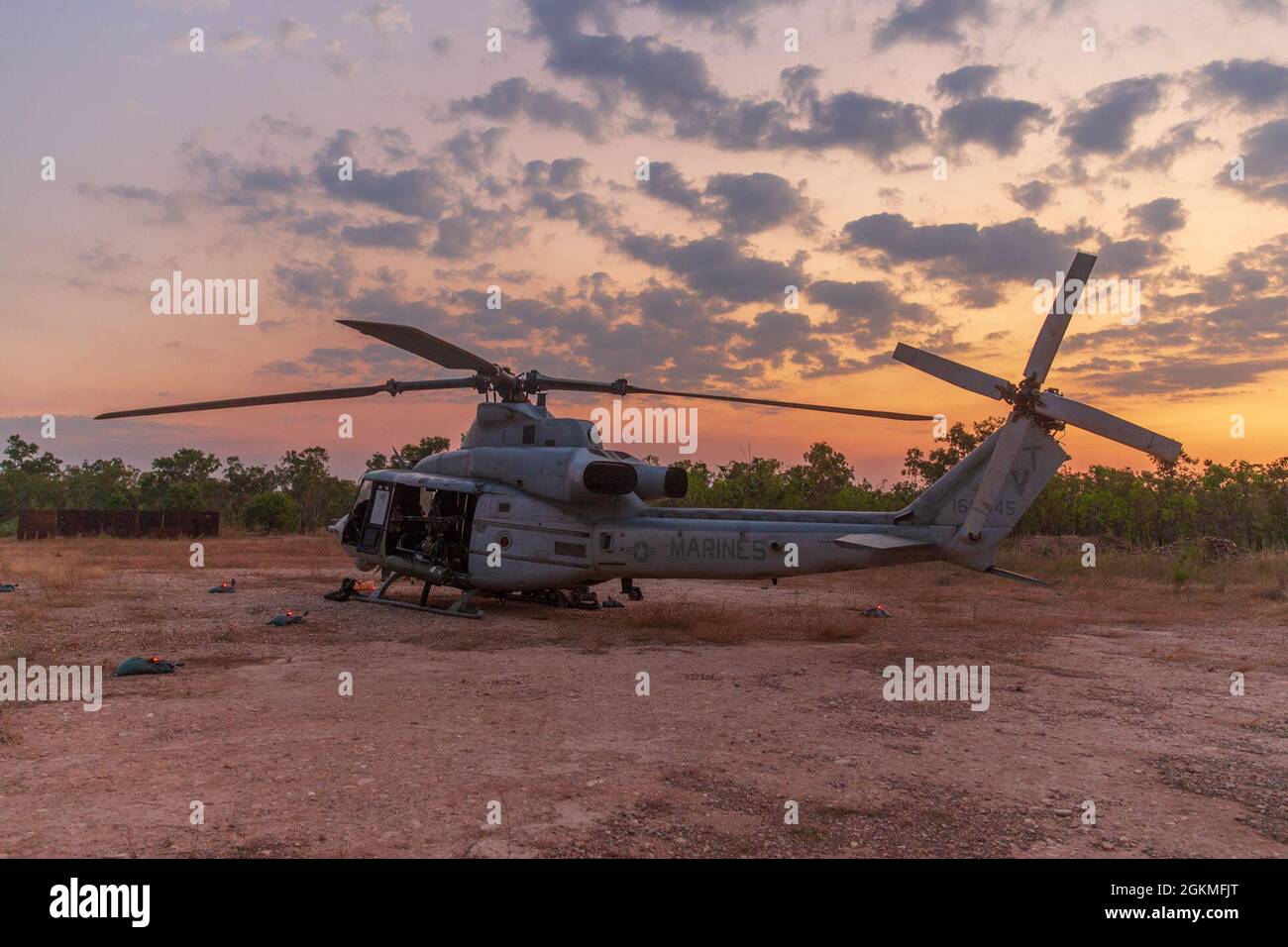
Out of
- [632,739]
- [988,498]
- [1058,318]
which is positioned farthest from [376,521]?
[1058,318]

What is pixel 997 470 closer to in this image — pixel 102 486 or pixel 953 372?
pixel 953 372

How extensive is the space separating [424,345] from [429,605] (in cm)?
622

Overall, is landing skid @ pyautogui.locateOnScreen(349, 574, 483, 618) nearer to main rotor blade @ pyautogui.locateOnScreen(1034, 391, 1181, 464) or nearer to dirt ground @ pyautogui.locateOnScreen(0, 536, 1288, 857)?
dirt ground @ pyautogui.locateOnScreen(0, 536, 1288, 857)

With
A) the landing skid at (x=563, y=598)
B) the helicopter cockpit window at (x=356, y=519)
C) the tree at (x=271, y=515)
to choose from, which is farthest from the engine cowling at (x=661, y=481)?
the tree at (x=271, y=515)

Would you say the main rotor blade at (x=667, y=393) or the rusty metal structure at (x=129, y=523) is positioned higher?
the main rotor blade at (x=667, y=393)

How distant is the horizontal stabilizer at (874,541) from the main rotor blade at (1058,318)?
131 inches

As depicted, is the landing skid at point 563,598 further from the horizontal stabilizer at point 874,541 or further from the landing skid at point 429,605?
the horizontal stabilizer at point 874,541

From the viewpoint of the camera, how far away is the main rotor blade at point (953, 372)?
12500 millimetres

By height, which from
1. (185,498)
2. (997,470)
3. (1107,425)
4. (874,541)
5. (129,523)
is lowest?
(129,523)

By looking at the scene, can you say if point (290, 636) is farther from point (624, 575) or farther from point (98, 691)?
point (624, 575)

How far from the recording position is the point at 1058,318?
11805 mm

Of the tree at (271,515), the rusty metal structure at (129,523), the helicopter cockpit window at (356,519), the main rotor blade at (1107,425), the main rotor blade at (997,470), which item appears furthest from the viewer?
the tree at (271,515)
